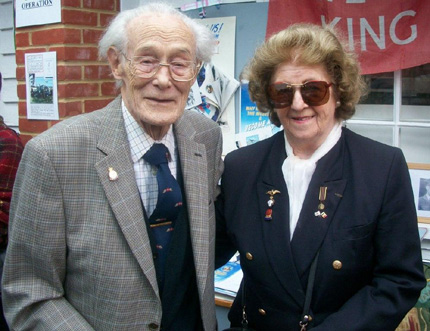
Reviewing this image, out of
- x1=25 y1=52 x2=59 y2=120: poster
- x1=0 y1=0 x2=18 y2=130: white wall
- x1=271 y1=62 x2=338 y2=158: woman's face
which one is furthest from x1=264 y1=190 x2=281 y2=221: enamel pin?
x1=0 y1=0 x2=18 y2=130: white wall

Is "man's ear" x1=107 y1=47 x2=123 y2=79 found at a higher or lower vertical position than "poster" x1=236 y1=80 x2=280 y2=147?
higher

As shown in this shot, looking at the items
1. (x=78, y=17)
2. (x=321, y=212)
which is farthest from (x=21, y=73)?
(x=321, y=212)

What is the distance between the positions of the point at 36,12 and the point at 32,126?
78cm

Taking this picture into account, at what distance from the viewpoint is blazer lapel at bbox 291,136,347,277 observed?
1.75 meters

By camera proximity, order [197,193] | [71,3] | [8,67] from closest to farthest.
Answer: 1. [197,193]
2. [71,3]
3. [8,67]

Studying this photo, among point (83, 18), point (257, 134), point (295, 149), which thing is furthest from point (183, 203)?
point (83, 18)

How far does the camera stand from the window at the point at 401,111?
2955mm

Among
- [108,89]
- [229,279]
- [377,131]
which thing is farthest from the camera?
[108,89]

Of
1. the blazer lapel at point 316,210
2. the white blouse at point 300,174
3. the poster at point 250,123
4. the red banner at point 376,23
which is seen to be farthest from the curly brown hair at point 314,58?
the poster at point 250,123

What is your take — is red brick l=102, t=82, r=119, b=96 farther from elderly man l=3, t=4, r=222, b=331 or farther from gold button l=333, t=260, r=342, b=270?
gold button l=333, t=260, r=342, b=270

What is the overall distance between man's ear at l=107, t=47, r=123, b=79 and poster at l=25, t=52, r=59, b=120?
1.69 metres

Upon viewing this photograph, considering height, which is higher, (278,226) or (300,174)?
(300,174)

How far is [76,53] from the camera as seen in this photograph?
335 centimetres

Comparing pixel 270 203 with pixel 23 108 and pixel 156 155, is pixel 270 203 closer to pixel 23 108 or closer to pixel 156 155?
pixel 156 155
